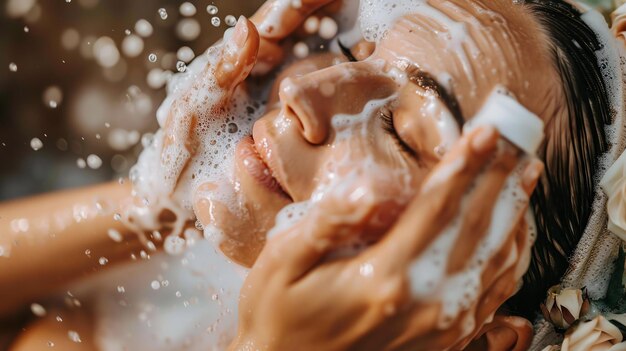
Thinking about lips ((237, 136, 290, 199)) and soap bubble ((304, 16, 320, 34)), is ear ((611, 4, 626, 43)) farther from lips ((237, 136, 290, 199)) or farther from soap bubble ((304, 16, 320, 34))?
lips ((237, 136, 290, 199))

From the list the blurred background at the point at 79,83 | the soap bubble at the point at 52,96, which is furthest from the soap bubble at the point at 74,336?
the soap bubble at the point at 52,96

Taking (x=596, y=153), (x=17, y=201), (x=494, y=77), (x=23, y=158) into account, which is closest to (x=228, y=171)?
(x=494, y=77)

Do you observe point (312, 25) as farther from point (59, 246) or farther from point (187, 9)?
point (59, 246)

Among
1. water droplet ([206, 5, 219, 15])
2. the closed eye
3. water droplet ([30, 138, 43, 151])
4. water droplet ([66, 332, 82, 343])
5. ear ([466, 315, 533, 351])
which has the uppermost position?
the closed eye

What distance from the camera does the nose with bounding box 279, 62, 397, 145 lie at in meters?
0.97

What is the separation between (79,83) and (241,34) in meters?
0.79

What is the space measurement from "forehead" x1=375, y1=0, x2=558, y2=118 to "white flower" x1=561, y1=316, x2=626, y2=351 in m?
0.44

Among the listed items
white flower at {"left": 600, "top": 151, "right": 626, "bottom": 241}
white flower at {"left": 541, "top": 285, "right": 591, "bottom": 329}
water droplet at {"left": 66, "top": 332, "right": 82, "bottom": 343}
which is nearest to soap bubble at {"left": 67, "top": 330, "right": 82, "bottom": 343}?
water droplet at {"left": 66, "top": 332, "right": 82, "bottom": 343}

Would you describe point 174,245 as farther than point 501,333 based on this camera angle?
Yes

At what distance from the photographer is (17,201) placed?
162 cm

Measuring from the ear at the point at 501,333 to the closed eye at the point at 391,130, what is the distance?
0.36 m

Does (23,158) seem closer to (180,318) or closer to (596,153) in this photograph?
(180,318)

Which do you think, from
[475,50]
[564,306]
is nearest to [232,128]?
[475,50]

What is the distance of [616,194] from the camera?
1094 mm
